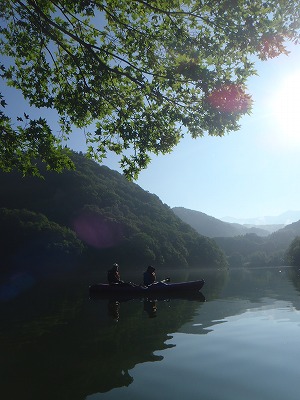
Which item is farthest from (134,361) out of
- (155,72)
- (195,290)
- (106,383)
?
(195,290)

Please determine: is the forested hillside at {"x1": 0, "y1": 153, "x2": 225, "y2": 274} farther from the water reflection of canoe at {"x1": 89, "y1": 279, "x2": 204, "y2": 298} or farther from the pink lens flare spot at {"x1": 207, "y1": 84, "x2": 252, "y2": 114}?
the pink lens flare spot at {"x1": 207, "y1": 84, "x2": 252, "y2": 114}

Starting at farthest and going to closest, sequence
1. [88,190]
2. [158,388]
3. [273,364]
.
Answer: [88,190]
[273,364]
[158,388]

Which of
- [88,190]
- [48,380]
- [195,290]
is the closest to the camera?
[48,380]

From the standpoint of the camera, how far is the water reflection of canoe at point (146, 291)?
2169 cm

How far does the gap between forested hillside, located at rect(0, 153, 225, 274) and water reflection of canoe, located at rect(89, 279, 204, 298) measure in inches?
2133

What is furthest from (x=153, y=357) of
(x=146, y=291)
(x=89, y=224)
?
(x=89, y=224)

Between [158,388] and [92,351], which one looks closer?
[158,388]

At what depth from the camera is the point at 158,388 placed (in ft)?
21.1

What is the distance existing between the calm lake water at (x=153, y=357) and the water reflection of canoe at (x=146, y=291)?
20.9ft

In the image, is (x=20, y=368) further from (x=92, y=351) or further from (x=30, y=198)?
(x=30, y=198)

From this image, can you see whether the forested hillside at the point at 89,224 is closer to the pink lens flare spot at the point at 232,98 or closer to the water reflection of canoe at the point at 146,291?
the water reflection of canoe at the point at 146,291

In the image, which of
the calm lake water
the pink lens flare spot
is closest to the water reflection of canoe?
the calm lake water

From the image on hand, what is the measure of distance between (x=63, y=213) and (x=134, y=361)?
97098 mm

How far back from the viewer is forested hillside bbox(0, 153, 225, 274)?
74.9 metres
